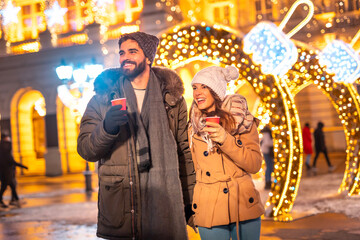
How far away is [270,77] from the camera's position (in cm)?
760

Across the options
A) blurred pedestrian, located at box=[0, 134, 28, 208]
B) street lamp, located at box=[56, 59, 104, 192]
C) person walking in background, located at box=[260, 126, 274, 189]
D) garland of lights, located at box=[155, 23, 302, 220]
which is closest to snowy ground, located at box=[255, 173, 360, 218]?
person walking in background, located at box=[260, 126, 274, 189]

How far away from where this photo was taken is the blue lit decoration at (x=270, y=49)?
7301 millimetres

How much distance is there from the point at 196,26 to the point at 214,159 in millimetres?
4185

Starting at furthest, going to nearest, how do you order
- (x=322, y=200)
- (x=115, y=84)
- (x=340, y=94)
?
(x=322, y=200)
(x=340, y=94)
(x=115, y=84)

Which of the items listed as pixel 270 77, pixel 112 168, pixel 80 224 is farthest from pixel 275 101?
pixel 112 168

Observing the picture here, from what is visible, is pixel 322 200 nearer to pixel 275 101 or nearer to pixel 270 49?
pixel 275 101

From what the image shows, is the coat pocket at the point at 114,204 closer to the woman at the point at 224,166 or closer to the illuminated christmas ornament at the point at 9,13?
the woman at the point at 224,166

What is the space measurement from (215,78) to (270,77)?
4348mm

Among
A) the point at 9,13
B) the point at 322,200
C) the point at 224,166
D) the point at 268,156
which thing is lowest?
the point at 322,200

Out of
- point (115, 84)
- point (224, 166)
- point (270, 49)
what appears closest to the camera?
point (224, 166)

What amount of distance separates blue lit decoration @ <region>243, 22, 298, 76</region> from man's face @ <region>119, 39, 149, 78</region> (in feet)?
13.3

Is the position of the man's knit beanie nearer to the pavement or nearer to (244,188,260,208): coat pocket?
(244,188,260,208): coat pocket

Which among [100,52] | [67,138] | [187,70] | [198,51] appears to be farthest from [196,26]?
[67,138]

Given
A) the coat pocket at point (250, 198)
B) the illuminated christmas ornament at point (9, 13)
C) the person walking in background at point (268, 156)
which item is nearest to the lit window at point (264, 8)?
the illuminated christmas ornament at point (9, 13)
